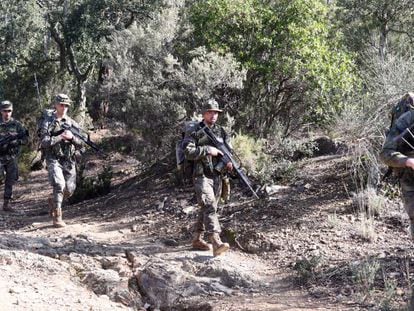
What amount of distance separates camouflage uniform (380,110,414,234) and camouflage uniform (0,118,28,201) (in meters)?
7.08

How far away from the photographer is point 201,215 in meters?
6.45

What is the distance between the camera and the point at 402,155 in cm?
434

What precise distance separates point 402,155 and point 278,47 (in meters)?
5.21

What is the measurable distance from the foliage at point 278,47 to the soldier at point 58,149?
2.77 metres

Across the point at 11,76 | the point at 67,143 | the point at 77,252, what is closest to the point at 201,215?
the point at 77,252

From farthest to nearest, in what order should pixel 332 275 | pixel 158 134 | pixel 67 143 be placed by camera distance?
pixel 158 134 → pixel 67 143 → pixel 332 275

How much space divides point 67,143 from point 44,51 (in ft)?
37.0

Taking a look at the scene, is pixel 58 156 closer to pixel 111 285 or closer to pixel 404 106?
pixel 111 285

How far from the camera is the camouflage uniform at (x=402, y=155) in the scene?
437 centimetres

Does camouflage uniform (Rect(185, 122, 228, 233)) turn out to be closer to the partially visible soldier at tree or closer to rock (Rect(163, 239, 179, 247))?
rock (Rect(163, 239, 179, 247))

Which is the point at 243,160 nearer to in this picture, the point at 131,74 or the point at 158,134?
the point at 158,134

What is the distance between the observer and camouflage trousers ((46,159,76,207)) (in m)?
7.91

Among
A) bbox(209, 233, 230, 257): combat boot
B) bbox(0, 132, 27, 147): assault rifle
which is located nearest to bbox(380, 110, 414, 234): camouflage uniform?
bbox(209, 233, 230, 257): combat boot

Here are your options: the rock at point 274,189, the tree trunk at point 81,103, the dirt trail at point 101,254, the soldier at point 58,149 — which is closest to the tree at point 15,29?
the tree trunk at point 81,103
